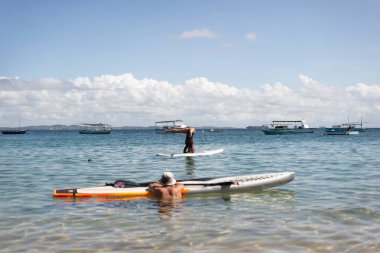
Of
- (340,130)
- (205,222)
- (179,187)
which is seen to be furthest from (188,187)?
(340,130)

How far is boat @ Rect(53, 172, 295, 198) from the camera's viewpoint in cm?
1497

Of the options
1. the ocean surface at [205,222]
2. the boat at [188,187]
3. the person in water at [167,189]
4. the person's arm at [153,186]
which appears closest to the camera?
the ocean surface at [205,222]

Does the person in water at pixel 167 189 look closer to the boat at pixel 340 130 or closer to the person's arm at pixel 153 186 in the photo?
the person's arm at pixel 153 186

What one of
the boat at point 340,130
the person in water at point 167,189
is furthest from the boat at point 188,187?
the boat at point 340,130

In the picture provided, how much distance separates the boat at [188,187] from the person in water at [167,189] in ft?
1.20

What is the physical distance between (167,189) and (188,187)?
1.24 metres

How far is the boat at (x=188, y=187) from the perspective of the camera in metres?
15.0

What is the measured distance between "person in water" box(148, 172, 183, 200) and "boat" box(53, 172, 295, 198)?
0.37 meters

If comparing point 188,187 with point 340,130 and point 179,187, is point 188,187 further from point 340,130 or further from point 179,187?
point 340,130

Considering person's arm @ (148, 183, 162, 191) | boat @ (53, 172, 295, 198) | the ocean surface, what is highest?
person's arm @ (148, 183, 162, 191)

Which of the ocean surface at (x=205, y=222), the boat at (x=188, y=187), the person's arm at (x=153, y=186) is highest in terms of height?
the person's arm at (x=153, y=186)

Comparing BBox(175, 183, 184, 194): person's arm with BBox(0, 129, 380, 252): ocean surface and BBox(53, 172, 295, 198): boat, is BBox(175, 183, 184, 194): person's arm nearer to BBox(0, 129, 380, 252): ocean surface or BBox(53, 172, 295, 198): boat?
BBox(53, 172, 295, 198): boat

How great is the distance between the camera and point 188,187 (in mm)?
15383

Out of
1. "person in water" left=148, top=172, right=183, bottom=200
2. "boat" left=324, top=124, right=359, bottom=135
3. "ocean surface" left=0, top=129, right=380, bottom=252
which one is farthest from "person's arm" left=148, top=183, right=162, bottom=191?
"boat" left=324, top=124, right=359, bottom=135
